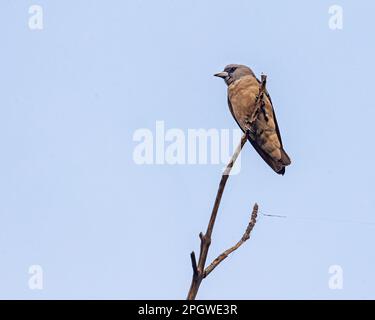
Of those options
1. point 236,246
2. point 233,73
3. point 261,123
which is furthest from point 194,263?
point 233,73

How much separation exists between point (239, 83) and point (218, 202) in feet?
16.2

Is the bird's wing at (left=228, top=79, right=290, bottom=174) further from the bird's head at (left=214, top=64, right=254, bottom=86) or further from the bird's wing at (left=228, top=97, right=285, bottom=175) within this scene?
the bird's head at (left=214, top=64, right=254, bottom=86)

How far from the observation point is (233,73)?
766 cm

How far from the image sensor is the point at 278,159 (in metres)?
7.07

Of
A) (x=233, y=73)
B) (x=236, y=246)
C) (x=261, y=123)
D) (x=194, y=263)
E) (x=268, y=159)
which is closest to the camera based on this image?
(x=194, y=263)

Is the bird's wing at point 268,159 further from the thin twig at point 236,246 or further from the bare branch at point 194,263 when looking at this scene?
the bare branch at point 194,263

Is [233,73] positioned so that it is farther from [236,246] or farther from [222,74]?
[236,246]

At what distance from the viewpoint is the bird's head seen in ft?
24.9
